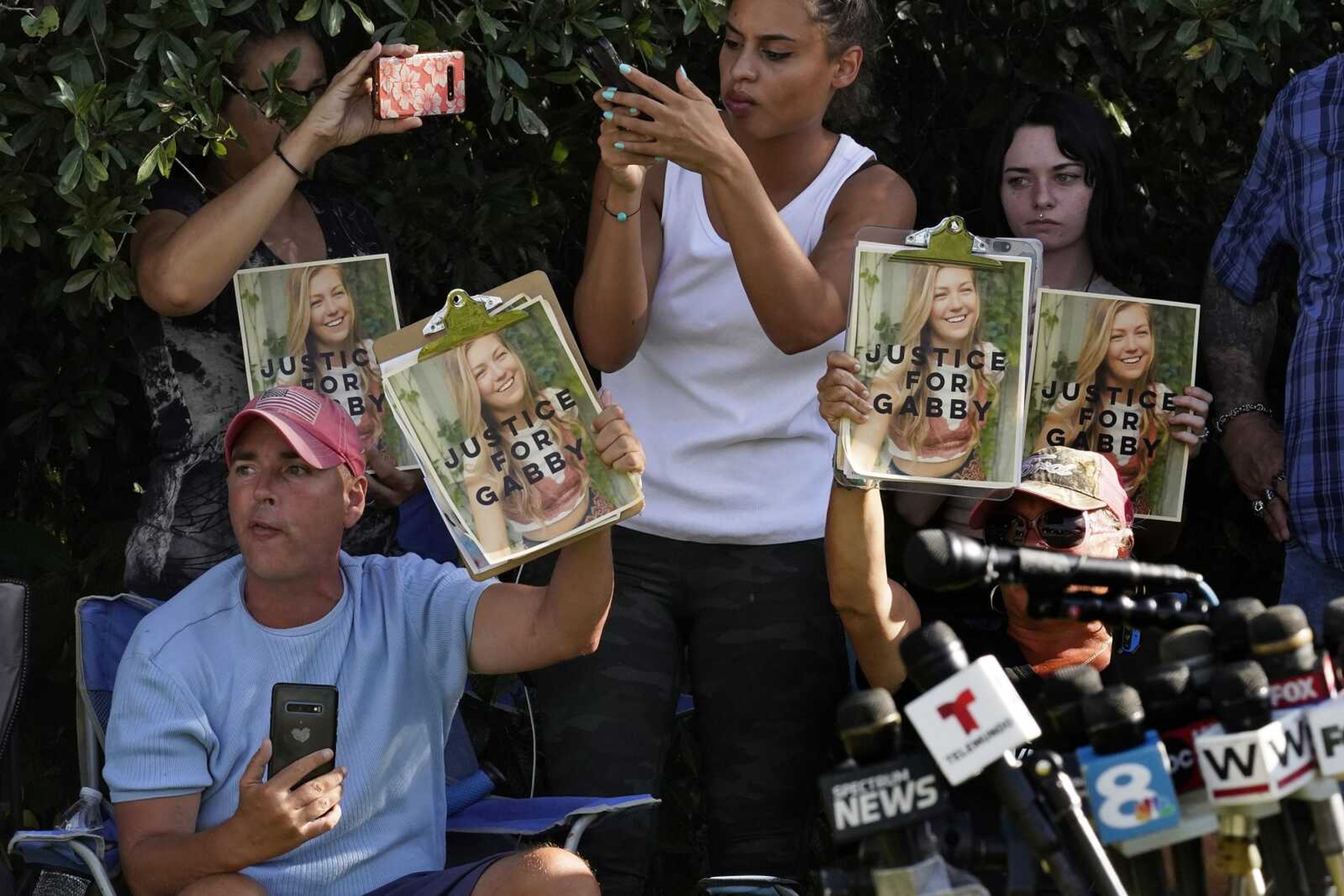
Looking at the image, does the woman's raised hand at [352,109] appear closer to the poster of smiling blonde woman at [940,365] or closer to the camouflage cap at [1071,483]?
the poster of smiling blonde woman at [940,365]

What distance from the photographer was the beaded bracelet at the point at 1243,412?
4.11 metres

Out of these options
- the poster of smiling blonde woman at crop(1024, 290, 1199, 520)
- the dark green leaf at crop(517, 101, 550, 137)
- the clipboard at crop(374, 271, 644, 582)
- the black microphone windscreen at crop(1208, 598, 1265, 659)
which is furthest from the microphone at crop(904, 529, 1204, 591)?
the dark green leaf at crop(517, 101, 550, 137)

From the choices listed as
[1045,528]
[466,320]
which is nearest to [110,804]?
[466,320]

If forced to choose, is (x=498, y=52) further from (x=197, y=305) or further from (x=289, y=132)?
(x=197, y=305)

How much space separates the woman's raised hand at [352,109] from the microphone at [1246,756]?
7.52ft

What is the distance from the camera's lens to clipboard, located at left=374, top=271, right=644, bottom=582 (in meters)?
3.20

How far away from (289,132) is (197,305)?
39 centimetres

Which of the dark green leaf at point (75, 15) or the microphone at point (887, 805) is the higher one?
the dark green leaf at point (75, 15)

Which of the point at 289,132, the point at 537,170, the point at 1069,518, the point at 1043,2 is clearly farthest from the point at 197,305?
the point at 1043,2

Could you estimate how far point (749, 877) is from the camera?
10.1 feet

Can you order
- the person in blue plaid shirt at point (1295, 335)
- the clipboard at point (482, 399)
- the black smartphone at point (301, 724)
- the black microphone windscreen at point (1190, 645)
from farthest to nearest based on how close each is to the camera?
the person in blue plaid shirt at point (1295, 335)
the clipboard at point (482, 399)
the black smartphone at point (301, 724)
the black microphone windscreen at point (1190, 645)

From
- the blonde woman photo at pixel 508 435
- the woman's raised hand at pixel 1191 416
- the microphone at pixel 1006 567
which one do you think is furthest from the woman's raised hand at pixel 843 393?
the microphone at pixel 1006 567

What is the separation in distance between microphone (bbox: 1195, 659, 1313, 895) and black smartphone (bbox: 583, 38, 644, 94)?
1.72 metres

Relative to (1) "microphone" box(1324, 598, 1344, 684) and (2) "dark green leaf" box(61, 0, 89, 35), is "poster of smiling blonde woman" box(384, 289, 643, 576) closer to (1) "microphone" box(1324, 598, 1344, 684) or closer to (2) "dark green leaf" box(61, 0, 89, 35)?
(2) "dark green leaf" box(61, 0, 89, 35)
